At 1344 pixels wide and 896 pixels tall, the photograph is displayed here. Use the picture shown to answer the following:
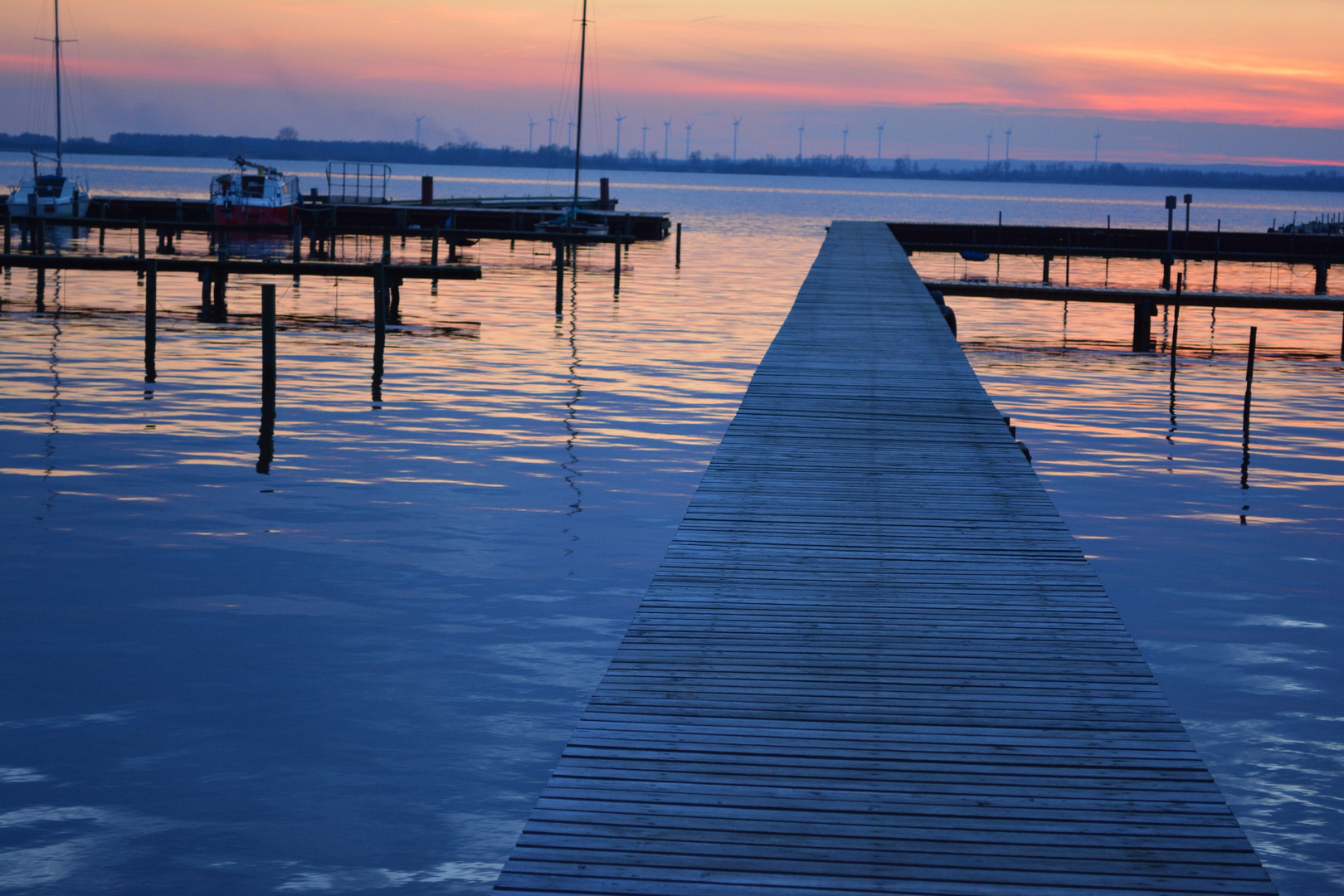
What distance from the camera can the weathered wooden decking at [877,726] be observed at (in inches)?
204

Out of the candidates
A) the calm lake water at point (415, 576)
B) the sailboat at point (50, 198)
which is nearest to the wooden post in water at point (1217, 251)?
the calm lake water at point (415, 576)

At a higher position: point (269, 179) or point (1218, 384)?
point (269, 179)

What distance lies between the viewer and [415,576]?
12398 millimetres

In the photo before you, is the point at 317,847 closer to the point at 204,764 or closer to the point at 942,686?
the point at 204,764

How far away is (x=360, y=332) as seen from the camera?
31297 mm

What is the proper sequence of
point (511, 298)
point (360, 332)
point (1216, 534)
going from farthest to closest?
point (511, 298) < point (360, 332) < point (1216, 534)

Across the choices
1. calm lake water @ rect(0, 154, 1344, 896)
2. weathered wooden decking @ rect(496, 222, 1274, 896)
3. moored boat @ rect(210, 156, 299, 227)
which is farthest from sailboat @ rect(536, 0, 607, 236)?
weathered wooden decking @ rect(496, 222, 1274, 896)

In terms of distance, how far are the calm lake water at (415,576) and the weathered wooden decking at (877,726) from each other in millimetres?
1505

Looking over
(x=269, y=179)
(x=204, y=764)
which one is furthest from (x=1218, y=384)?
(x=269, y=179)

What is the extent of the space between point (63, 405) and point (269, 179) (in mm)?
40216

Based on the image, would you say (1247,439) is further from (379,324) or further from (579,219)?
(579,219)

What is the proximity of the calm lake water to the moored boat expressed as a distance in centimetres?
2733

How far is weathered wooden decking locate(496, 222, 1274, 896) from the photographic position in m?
5.18

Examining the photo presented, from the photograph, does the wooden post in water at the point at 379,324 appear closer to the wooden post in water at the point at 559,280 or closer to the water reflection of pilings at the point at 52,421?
the water reflection of pilings at the point at 52,421
